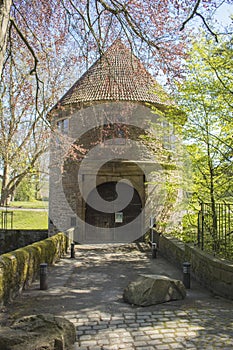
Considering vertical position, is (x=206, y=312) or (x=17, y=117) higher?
(x=17, y=117)

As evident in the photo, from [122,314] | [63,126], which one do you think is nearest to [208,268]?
[122,314]

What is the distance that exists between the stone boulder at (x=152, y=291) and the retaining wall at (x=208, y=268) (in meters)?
0.90

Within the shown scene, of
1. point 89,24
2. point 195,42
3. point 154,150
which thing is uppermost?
point 195,42

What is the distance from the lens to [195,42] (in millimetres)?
9297

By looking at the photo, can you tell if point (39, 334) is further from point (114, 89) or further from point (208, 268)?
point (114, 89)

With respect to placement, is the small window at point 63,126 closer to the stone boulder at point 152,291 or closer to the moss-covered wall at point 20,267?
the moss-covered wall at point 20,267

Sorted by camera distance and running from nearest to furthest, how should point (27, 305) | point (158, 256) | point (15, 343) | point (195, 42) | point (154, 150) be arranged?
point (15, 343) < point (27, 305) < point (195, 42) < point (158, 256) < point (154, 150)

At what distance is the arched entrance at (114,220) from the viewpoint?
17219mm

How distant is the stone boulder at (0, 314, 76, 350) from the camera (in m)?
3.70

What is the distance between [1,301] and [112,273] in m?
4.12

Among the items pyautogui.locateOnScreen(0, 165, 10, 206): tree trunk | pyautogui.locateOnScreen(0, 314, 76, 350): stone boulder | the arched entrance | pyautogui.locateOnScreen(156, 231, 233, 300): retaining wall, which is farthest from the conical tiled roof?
pyautogui.locateOnScreen(0, 314, 76, 350): stone boulder

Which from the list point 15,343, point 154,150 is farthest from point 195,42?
point 15,343

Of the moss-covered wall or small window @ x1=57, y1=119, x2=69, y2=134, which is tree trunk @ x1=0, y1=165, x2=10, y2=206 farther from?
the moss-covered wall

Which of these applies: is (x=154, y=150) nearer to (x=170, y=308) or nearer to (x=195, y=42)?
(x=195, y=42)
